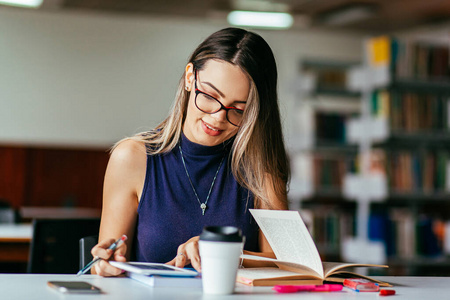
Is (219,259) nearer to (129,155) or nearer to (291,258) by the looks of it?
(291,258)

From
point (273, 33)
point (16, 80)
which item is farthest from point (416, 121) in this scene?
point (16, 80)

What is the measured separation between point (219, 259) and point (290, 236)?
266 mm

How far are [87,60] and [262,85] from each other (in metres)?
4.90

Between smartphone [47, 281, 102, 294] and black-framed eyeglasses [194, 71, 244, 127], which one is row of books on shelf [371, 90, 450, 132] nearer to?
black-framed eyeglasses [194, 71, 244, 127]

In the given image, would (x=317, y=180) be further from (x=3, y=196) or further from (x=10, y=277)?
(x=10, y=277)

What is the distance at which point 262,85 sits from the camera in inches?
63.4

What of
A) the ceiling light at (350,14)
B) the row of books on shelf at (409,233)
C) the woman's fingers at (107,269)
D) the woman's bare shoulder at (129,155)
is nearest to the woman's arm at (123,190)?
→ the woman's bare shoulder at (129,155)

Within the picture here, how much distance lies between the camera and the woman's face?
1548mm

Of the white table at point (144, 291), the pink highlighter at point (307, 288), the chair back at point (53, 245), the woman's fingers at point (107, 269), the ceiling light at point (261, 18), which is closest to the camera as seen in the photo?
the white table at point (144, 291)

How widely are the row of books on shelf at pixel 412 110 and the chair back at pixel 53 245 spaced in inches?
102

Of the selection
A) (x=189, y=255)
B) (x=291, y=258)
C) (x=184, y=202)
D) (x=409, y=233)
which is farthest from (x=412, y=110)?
(x=189, y=255)

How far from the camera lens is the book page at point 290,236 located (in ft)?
4.03

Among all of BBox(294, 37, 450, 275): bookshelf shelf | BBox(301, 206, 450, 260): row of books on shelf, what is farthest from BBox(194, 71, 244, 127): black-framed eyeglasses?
BBox(294, 37, 450, 275): bookshelf shelf

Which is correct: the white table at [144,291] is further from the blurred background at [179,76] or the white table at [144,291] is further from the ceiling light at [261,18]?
the ceiling light at [261,18]
